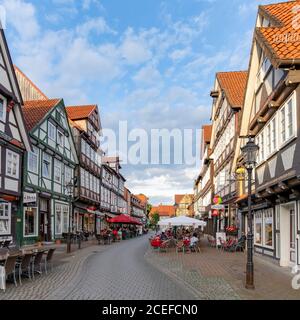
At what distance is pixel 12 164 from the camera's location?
22.7 metres

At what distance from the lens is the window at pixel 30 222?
992 inches

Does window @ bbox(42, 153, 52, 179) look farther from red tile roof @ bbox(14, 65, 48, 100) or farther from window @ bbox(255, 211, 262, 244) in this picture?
window @ bbox(255, 211, 262, 244)

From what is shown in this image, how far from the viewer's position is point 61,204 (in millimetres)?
32656

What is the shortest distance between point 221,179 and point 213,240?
18.8 ft

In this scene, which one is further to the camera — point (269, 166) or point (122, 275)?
point (269, 166)

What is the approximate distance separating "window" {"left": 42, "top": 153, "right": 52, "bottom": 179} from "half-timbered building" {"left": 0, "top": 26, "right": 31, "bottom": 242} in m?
4.39

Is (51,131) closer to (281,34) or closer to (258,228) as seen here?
(258,228)

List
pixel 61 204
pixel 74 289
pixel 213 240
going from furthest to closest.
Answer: pixel 61 204, pixel 213 240, pixel 74 289

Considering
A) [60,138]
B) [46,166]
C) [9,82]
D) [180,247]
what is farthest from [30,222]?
[180,247]

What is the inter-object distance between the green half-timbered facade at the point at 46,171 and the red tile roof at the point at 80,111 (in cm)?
656

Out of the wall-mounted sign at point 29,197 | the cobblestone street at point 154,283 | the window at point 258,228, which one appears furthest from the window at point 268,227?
the wall-mounted sign at point 29,197

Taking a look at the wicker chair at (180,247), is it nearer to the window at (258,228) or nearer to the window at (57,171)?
the window at (258,228)

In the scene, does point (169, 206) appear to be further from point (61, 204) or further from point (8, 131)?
point (8, 131)
